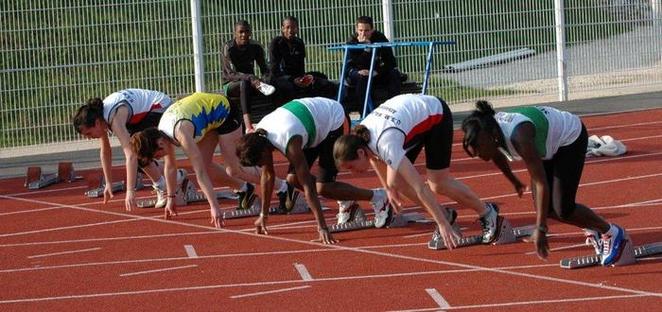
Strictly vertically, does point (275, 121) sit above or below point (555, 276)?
above

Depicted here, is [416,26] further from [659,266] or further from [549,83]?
[659,266]

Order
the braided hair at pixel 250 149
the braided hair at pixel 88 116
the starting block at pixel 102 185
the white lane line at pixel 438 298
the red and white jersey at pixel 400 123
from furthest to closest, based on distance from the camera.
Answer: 1. the starting block at pixel 102 185
2. the braided hair at pixel 88 116
3. the braided hair at pixel 250 149
4. the red and white jersey at pixel 400 123
5. the white lane line at pixel 438 298

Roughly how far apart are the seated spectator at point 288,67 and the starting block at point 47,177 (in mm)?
2653

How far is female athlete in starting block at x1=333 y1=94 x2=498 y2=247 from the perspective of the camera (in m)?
10.1

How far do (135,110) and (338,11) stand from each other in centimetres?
792

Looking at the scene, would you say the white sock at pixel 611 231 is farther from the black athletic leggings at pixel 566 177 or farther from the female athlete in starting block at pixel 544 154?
the black athletic leggings at pixel 566 177

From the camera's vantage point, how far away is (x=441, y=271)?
10.0 metres

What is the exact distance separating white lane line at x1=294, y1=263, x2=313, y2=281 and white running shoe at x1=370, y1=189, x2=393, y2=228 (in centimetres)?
148

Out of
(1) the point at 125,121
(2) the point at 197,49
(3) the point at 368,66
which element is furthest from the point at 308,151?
(2) the point at 197,49

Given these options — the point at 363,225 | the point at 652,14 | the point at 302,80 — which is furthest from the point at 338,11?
the point at 363,225

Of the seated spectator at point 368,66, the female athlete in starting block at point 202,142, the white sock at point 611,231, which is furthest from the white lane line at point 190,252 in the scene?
the seated spectator at point 368,66

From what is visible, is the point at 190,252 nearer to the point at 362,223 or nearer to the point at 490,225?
the point at 362,223

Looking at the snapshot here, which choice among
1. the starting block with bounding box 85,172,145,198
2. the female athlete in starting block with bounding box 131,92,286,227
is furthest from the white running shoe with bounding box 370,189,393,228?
the starting block with bounding box 85,172,145,198

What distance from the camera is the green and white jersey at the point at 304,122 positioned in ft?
35.6
